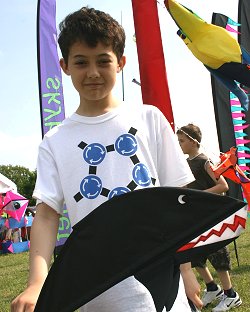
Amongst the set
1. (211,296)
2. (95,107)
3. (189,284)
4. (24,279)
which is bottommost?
(24,279)

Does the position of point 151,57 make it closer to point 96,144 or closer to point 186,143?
point 186,143

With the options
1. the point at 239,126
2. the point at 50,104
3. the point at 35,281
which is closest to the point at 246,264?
the point at 239,126

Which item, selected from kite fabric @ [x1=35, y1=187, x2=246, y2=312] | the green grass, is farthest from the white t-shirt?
the green grass

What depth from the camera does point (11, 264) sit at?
9.55 m

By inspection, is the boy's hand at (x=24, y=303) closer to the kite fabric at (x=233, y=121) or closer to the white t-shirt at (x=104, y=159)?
the white t-shirt at (x=104, y=159)

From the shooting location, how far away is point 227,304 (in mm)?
4098

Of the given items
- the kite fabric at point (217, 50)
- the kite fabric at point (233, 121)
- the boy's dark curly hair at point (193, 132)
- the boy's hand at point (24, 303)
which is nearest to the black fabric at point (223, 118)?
the kite fabric at point (233, 121)

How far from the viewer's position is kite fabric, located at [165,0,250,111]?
101 inches

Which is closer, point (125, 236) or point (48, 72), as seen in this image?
point (125, 236)

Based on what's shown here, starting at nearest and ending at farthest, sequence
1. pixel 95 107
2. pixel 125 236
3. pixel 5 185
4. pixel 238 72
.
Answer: pixel 125 236 < pixel 95 107 < pixel 238 72 < pixel 5 185

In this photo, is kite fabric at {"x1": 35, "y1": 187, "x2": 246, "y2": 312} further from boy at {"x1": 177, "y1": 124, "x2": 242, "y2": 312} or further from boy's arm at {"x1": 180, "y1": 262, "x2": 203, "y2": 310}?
boy at {"x1": 177, "y1": 124, "x2": 242, "y2": 312}

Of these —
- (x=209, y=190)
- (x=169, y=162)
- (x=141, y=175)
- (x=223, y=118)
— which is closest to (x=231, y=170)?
(x=209, y=190)

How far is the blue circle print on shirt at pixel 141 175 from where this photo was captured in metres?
1.55

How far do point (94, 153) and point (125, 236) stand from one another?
642 millimetres
